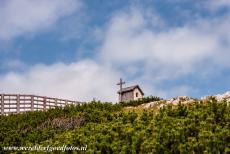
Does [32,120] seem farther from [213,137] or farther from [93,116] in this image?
[213,137]

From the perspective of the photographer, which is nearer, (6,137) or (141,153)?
(141,153)

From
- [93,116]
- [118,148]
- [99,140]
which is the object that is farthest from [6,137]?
[118,148]

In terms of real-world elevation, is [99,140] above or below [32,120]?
below

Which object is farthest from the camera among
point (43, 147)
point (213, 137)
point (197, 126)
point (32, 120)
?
point (32, 120)

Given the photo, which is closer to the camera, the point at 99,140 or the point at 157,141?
the point at 157,141

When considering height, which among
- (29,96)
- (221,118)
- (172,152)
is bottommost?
(172,152)

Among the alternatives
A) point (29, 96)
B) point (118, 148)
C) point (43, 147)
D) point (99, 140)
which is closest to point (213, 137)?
point (118, 148)

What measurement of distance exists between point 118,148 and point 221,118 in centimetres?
298

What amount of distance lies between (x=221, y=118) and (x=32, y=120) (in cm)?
1313

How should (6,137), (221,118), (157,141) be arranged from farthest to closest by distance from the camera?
1. (6,137)
2. (221,118)
3. (157,141)

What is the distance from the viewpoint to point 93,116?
2089cm

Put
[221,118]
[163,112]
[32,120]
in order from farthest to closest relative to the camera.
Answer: [32,120], [163,112], [221,118]

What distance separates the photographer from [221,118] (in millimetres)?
12375

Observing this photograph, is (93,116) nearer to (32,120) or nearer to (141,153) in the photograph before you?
(32,120)
